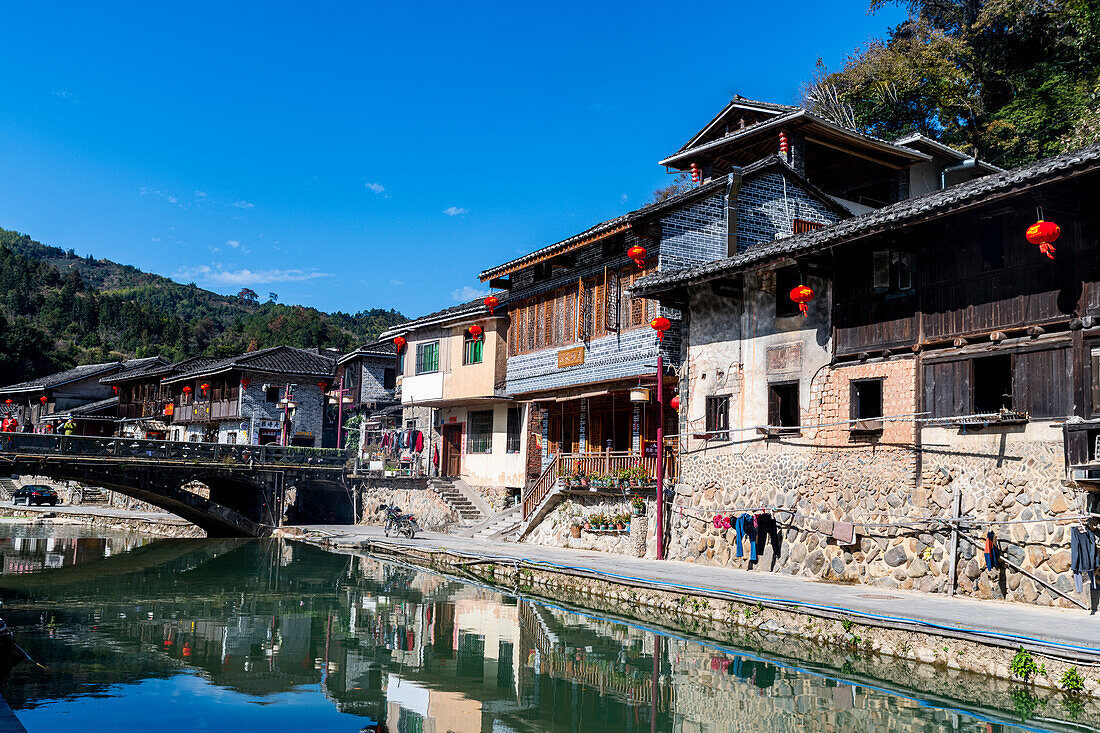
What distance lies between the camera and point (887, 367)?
1756cm

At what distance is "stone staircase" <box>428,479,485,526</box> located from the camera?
107 ft

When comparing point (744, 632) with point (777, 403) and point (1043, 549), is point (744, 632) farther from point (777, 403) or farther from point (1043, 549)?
point (777, 403)

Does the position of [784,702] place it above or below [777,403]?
below

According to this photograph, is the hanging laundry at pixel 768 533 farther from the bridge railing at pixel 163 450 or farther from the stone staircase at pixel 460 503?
the bridge railing at pixel 163 450

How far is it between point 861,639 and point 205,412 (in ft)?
153

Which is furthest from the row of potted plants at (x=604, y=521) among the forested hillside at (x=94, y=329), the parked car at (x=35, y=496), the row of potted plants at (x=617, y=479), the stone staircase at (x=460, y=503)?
the forested hillside at (x=94, y=329)

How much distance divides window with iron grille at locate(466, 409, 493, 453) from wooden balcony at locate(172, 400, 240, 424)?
19907mm

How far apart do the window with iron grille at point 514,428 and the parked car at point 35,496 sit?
102ft

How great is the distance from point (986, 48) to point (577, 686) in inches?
1244

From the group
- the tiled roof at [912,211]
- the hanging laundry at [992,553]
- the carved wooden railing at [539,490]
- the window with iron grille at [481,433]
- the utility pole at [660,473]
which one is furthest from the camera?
the window with iron grille at [481,433]

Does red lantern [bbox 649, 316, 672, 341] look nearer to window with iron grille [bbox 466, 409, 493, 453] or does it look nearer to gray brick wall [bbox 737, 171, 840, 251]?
gray brick wall [bbox 737, 171, 840, 251]

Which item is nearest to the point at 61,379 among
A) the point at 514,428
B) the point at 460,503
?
the point at 460,503

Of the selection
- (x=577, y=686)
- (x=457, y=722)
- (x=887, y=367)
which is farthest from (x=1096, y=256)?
(x=457, y=722)

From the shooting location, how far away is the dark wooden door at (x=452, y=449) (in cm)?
3669
